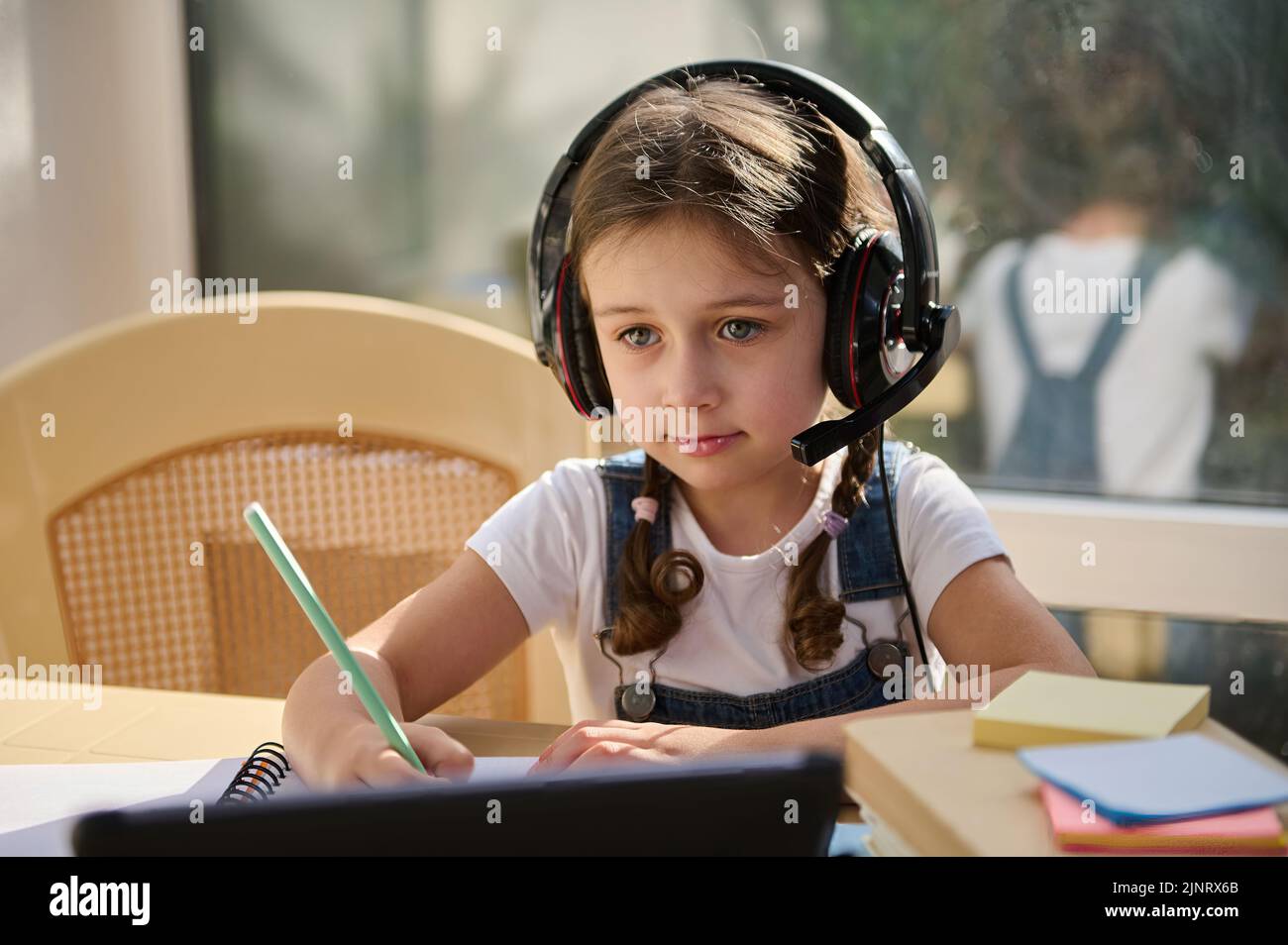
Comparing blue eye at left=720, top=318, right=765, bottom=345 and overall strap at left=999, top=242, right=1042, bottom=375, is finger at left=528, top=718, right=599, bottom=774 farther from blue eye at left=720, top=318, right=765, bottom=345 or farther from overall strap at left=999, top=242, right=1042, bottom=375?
overall strap at left=999, top=242, right=1042, bottom=375

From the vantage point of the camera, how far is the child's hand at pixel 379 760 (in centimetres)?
62

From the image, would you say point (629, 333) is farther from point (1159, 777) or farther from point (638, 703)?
point (1159, 777)

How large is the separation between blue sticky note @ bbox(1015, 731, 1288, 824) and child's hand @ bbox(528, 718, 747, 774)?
0.92 feet

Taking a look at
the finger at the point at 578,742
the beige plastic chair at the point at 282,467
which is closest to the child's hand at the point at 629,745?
the finger at the point at 578,742

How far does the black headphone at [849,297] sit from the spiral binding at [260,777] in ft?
1.18

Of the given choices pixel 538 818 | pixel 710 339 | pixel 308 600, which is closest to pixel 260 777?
pixel 308 600

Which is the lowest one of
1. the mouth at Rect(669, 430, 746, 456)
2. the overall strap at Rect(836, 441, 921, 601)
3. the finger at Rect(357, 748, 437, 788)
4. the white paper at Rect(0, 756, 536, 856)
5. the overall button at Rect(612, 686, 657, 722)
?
the overall button at Rect(612, 686, 657, 722)

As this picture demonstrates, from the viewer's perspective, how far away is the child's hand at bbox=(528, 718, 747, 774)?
683mm

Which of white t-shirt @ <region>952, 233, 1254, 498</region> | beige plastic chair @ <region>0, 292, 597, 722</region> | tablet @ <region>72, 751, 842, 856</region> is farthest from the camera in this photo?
white t-shirt @ <region>952, 233, 1254, 498</region>

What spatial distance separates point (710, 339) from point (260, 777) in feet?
1.39

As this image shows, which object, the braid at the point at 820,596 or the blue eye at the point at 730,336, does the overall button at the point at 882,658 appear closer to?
the braid at the point at 820,596

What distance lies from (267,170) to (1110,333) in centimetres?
131

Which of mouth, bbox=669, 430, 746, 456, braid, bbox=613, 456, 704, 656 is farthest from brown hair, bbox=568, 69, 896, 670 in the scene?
mouth, bbox=669, 430, 746, 456

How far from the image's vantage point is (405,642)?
905 millimetres
